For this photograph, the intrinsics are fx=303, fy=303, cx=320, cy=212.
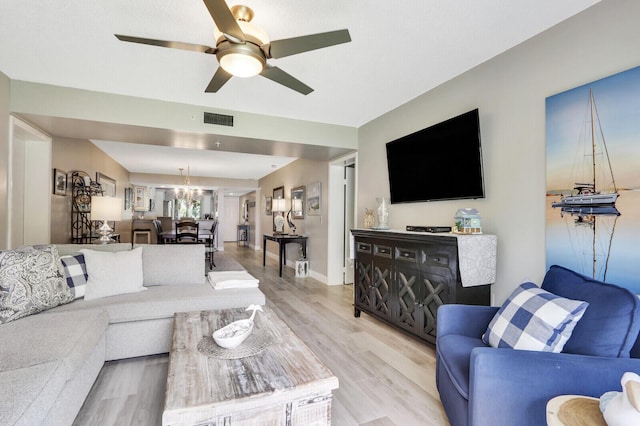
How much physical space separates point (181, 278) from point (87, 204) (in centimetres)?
310

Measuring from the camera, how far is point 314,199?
589 cm

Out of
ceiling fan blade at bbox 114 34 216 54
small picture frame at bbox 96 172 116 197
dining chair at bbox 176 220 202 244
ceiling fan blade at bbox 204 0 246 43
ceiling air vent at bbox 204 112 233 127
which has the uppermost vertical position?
ceiling air vent at bbox 204 112 233 127

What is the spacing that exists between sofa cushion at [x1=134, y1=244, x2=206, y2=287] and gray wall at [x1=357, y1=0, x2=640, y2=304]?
254cm

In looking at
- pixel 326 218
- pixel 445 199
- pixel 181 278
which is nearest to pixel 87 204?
pixel 181 278

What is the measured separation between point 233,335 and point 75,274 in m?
1.71

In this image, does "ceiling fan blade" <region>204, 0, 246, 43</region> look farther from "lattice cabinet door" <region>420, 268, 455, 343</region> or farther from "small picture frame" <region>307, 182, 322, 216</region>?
"small picture frame" <region>307, 182, 322, 216</region>

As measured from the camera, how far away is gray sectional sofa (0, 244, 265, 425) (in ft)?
4.06

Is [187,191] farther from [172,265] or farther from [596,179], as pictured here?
[596,179]

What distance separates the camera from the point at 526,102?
2301 millimetres

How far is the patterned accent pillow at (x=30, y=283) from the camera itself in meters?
1.91

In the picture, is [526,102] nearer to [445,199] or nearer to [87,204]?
[445,199]

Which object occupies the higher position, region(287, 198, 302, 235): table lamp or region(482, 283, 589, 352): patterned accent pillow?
region(287, 198, 302, 235): table lamp

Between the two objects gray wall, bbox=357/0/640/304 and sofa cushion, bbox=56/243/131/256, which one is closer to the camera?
gray wall, bbox=357/0/640/304

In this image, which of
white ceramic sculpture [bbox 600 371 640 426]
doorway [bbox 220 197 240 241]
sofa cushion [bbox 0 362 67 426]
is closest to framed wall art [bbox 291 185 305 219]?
sofa cushion [bbox 0 362 67 426]
